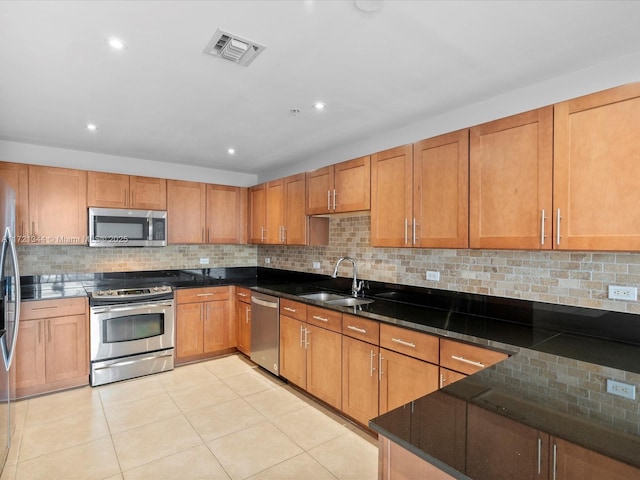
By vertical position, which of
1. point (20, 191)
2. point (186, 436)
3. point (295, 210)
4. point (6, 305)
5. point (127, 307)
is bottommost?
point (186, 436)

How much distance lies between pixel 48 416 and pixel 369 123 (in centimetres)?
360

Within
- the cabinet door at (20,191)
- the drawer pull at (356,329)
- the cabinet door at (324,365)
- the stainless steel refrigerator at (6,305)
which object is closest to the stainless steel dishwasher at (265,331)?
the cabinet door at (324,365)

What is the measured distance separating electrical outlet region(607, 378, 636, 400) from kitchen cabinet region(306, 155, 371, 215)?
6.47 feet

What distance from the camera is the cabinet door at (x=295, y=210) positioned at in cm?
377

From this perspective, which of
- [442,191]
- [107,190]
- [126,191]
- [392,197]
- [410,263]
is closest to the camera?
[442,191]

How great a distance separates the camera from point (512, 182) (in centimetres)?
207

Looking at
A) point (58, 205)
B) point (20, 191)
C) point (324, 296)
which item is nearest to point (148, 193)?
point (58, 205)

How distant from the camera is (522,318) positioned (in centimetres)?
229

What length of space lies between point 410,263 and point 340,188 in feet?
3.07

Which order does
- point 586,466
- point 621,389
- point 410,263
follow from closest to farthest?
point 586,466, point 621,389, point 410,263

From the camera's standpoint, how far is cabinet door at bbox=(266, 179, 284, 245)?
4.13 m

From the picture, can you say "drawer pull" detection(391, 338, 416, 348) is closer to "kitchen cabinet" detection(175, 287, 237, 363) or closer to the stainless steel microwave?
"kitchen cabinet" detection(175, 287, 237, 363)

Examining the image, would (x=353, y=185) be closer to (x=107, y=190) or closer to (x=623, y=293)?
(x=623, y=293)

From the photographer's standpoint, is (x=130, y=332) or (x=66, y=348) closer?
(x=66, y=348)
